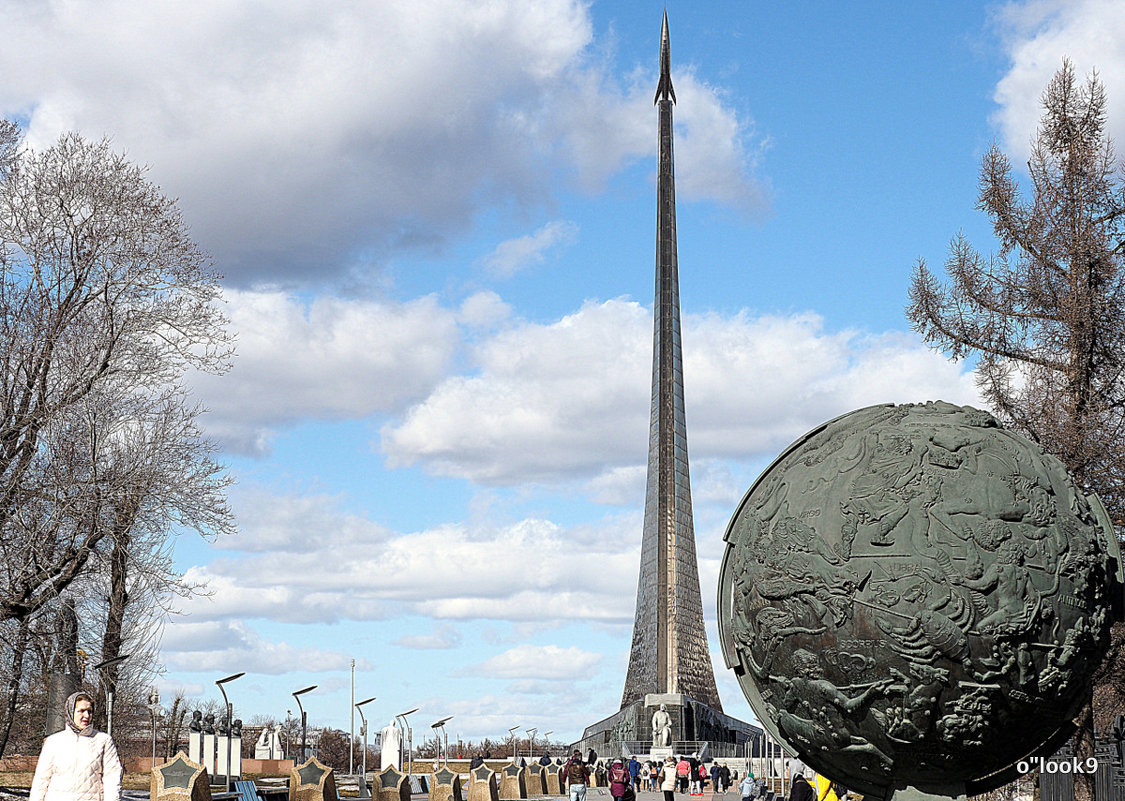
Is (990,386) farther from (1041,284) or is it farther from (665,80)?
(665,80)

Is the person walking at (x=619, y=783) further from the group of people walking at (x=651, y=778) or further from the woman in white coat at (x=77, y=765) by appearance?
the woman in white coat at (x=77, y=765)

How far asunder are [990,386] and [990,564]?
40.1 ft

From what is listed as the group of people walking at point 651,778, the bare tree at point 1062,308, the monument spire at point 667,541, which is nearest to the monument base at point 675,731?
the monument spire at point 667,541

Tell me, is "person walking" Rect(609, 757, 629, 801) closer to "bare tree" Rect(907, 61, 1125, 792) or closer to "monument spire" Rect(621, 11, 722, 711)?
"bare tree" Rect(907, 61, 1125, 792)

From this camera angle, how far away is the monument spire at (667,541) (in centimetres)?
5941

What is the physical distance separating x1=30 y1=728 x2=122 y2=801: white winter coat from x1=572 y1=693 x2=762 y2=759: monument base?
43.2 metres

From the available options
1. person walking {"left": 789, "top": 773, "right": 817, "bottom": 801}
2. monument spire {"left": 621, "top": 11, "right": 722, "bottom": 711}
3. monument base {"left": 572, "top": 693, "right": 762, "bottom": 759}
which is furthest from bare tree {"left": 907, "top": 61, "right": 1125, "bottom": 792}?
monument spire {"left": 621, "top": 11, "right": 722, "bottom": 711}

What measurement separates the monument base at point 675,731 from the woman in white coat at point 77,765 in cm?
A: 4321

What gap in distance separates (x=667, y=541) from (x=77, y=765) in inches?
2119

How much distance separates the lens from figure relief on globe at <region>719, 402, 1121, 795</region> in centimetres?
620

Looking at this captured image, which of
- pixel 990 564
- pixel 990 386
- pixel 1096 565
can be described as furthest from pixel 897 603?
pixel 990 386

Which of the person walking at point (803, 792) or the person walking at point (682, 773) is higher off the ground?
the person walking at point (803, 792)

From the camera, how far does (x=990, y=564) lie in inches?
246

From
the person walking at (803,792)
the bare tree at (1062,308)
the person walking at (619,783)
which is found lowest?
the person walking at (619,783)
